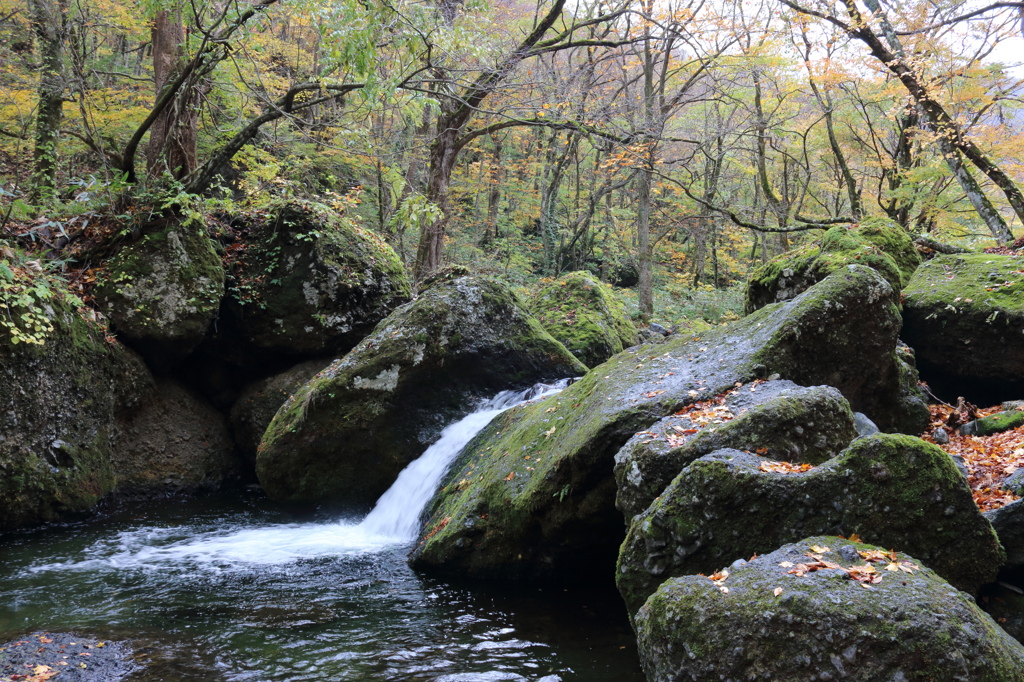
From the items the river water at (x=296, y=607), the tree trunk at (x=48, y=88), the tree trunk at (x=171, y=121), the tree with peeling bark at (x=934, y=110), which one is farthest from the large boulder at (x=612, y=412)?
the tree trunk at (x=48, y=88)

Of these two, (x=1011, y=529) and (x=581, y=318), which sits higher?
(x=581, y=318)

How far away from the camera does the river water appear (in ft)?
13.8

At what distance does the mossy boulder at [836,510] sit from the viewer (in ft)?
11.8

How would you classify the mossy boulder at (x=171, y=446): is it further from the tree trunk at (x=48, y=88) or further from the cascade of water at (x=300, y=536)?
the tree trunk at (x=48, y=88)

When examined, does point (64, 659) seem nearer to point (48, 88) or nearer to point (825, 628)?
point (825, 628)

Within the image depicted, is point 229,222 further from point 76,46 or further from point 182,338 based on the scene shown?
point 76,46

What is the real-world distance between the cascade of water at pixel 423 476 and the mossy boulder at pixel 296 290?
318 centimetres

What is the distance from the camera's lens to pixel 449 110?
43.2 feet

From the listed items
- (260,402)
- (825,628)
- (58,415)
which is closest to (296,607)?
(825,628)

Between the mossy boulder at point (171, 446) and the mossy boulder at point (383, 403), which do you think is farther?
the mossy boulder at point (171, 446)

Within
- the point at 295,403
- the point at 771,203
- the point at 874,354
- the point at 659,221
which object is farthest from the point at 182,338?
the point at 659,221

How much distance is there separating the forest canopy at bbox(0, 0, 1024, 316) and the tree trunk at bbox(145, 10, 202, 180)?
5cm

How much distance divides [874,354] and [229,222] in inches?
396

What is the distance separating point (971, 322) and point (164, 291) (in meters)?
11.0
